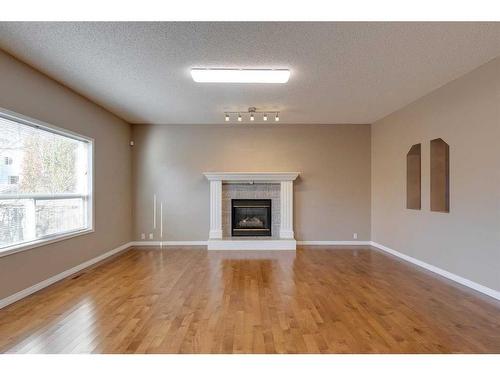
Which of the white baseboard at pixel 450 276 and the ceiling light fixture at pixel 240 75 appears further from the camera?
the ceiling light fixture at pixel 240 75

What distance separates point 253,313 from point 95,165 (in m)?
3.78

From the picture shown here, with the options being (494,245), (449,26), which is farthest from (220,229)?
(449,26)

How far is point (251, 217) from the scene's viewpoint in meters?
7.07

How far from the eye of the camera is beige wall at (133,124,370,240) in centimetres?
692

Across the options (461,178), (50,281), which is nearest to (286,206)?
(461,178)

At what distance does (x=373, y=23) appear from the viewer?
2771mm

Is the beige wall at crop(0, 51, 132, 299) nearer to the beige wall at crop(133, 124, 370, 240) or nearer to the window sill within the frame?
the window sill

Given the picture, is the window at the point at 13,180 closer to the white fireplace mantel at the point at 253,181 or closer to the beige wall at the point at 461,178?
the white fireplace mantel at the point at 253,181

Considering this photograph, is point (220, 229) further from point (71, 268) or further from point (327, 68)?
point (327, 68)

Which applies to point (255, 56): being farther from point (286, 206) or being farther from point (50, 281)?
point (286, 206)

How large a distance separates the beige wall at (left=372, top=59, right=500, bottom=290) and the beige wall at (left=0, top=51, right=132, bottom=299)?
16.9 ft

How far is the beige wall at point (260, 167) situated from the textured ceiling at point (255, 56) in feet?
5.75

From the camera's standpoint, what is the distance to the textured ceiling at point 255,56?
2.88 m

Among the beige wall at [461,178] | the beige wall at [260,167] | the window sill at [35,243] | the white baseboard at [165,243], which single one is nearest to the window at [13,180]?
the window sill at [35,243]
